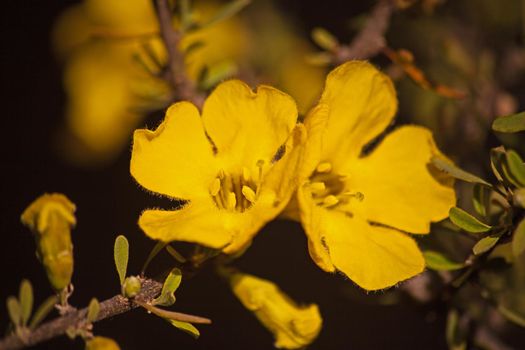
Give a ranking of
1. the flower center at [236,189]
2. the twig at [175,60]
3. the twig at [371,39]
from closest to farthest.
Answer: the flower center at [236,189] → the twig at [175,60] → the twig at [371,39]

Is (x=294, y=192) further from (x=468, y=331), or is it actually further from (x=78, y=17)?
(x=78, y=17)

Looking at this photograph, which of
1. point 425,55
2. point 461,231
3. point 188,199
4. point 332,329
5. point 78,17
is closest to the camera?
point 188,199

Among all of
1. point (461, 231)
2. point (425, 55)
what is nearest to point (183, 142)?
point (461, 231)

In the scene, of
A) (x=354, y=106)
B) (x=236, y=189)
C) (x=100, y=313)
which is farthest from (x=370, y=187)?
(x=100, y=313)

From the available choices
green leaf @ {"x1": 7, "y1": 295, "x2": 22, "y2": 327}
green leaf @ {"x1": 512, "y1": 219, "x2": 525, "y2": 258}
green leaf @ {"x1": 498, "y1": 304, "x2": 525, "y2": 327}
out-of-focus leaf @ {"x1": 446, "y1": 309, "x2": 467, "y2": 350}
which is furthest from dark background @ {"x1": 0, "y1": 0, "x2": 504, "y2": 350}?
green leaf @ {"x1": 512, "y1": 219, "x2": 525, "y2": 258}

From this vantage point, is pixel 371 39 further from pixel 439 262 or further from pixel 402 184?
pixel 439 262

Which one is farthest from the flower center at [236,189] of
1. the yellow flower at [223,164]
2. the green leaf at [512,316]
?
the green leaf at [512,316]

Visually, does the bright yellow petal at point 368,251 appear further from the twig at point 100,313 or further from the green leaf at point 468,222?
the twig at point 100,313
